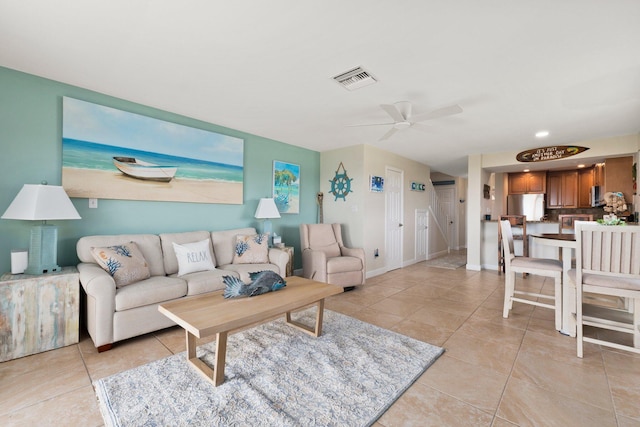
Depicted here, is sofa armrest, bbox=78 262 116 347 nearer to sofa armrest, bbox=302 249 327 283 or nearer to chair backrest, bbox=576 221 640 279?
sofa armrest, bbox=302 249 327 283

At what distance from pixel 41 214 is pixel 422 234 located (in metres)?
6.41

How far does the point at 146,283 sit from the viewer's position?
8.20 feet

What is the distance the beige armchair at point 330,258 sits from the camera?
3848mm

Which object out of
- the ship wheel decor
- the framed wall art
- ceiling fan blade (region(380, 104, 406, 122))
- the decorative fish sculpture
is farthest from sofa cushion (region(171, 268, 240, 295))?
the framed wall art

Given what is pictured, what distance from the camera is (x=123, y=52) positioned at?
2.15 m

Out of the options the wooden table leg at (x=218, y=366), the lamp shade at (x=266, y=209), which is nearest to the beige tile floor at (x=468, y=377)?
the wooden table leg at (x=218, y=366)

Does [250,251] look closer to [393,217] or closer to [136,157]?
[136,157]

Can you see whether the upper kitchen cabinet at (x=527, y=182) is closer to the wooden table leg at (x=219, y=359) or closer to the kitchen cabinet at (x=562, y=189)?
the kitchen cabinet at (x=562, y=189)

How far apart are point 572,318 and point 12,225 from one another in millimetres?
5091

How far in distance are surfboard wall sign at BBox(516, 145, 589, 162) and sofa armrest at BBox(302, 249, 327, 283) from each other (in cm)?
413

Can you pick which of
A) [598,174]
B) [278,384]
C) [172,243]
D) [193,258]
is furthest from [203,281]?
[598,174]

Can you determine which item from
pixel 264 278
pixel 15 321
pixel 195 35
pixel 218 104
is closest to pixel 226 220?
pixel 218 104

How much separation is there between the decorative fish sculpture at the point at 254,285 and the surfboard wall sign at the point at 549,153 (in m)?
5.07

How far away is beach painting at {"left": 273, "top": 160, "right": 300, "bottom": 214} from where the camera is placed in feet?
15.1
